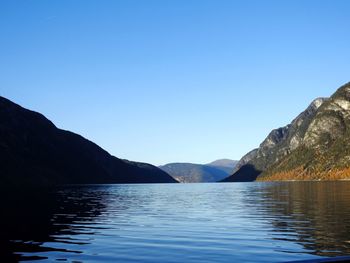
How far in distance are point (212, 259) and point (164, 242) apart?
8.63 metres

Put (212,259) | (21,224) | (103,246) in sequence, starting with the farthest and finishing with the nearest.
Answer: (21,224) < (103,246) < (212,259)

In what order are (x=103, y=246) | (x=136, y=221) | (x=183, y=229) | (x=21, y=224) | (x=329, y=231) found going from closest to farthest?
(x=103, y=246)
(x=329, y=231)
(x=183, y=229)
(x=21, y=224)
(x=136, y=221)

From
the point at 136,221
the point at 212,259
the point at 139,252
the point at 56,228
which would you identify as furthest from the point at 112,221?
the point at 212,259

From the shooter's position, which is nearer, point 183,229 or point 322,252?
point 322,252

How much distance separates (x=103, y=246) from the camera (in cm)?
3459

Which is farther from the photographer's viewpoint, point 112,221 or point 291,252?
point 112,221

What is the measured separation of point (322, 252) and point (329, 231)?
39.4ft

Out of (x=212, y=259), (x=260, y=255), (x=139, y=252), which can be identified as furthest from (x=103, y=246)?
(x=260, y=255)

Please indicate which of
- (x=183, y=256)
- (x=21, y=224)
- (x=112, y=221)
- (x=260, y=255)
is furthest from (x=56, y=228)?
(x=260, y=255)

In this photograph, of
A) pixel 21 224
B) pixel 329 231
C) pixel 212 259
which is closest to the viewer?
pixel 212 259

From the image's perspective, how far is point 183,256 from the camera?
29.9 metres

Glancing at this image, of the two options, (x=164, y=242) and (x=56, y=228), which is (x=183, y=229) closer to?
(x=164, y=242)

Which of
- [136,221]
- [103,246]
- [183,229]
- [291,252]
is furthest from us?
[136,221]

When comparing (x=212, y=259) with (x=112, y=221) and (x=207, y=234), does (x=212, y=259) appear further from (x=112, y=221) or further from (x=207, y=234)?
(x=112, y=221)
